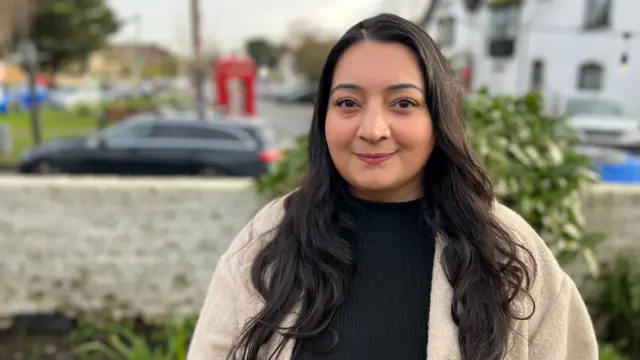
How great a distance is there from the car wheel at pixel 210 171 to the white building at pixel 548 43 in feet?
13.8

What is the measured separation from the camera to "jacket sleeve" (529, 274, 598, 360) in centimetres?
141

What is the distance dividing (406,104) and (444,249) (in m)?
0.35

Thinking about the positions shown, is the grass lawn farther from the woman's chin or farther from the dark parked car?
the woman's chin

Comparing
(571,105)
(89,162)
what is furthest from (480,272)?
(571,105)

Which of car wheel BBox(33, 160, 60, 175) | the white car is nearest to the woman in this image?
car wheel BBox(33, 160, 60, 175)

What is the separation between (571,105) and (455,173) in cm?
1213

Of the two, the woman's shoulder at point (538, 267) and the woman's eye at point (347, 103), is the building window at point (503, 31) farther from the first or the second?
the woman's eye at point (347, 103)

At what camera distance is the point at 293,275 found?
1432mm

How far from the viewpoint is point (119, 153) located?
988cm

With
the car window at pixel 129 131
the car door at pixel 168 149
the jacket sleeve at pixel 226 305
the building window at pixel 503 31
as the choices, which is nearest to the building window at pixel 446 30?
the building window at pixel 503 31

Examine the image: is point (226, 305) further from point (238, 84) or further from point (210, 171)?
point (238, 84)

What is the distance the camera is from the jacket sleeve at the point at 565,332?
4.63ft

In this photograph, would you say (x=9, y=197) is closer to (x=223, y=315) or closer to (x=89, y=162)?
(x=223, y=315)

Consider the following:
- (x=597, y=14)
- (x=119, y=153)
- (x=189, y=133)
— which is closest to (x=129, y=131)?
(x=119, y=153)
